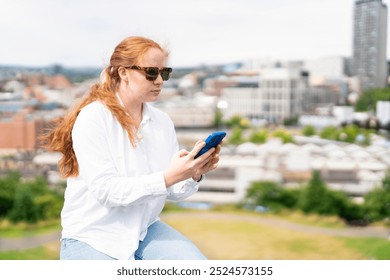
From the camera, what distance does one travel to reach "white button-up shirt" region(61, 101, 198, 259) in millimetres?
621

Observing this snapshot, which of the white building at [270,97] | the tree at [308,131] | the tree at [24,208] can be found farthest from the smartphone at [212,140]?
the tree at [308,131]

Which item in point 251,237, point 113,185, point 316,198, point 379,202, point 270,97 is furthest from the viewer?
point 270,97

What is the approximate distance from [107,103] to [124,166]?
80 millimetres

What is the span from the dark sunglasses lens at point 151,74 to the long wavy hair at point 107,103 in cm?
2

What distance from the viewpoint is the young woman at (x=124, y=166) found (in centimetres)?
62

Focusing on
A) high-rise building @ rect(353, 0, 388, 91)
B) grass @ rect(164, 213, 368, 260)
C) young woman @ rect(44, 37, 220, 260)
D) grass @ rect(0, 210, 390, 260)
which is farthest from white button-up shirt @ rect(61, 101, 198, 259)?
grass @ rect(164, 213, 368, 260)

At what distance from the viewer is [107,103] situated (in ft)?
2.20

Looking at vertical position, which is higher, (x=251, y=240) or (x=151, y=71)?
(x=151, y=71)

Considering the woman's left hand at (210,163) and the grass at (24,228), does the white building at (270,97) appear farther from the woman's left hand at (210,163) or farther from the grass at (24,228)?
the woman's left hand at (210,163)

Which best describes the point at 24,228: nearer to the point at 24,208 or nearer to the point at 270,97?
the point at 24,208

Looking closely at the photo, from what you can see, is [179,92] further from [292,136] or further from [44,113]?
[292,136]

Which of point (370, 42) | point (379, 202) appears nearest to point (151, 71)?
point (370, 42)

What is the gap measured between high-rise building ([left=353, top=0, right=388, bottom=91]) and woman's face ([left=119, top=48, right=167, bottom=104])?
5.55ft

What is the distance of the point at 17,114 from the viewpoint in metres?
3.51
